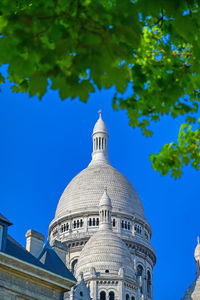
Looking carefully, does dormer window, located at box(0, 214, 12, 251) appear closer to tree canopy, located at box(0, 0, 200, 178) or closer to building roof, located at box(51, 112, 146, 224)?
tree canopy, located at box(0, 0, 200, 178)

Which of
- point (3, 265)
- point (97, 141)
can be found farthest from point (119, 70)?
point (97, 141)

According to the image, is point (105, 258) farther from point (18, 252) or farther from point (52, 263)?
point (18, 252)

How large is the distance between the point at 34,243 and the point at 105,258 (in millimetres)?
45663

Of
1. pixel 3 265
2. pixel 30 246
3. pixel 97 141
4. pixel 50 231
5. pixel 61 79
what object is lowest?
pixel 61 79

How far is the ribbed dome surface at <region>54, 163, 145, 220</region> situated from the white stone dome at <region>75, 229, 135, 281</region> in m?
16.3

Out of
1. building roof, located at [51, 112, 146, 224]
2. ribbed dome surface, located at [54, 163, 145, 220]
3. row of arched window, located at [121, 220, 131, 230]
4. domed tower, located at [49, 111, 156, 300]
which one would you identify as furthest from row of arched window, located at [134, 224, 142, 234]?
ribbed dome surface, located at [54, 163, 145, 220]

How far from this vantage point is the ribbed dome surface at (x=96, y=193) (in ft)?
311

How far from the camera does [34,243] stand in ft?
99.0

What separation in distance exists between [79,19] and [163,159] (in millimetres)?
3614

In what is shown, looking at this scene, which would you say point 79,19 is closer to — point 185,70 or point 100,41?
point 100,41

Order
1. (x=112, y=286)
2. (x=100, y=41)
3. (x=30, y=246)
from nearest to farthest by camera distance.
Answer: (x=100, y=41) < (x=30, y=246) < (x=112, y=286)

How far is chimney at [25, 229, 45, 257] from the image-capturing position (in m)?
29.7

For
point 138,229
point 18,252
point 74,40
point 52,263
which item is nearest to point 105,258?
point 138,229

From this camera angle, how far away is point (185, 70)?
10.1m
